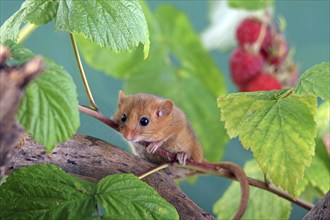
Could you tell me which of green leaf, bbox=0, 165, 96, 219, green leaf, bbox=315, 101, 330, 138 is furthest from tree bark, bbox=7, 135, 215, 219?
green leaf, bbox=315, 101, 330, 138

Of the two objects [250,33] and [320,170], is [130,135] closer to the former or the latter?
[320,170]

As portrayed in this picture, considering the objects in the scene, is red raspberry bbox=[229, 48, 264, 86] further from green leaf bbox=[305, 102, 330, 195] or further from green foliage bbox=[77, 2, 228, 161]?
green leaf bbox=[305, 102, 330, 195]

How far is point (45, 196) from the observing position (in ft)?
2.28

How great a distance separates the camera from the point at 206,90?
5.82ft

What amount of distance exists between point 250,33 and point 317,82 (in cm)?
94

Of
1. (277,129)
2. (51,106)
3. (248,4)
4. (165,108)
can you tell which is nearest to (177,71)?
(248,4)

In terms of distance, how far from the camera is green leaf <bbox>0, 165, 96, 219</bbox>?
68 cm

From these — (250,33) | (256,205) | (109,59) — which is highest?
(250,33)

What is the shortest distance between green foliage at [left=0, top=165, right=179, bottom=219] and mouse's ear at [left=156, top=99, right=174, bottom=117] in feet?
1.67

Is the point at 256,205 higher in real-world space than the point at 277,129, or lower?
lower

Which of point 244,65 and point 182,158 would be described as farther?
point 244,65

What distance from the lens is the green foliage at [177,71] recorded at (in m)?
1.59

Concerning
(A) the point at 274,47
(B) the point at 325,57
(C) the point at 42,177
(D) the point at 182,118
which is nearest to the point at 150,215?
(C) the point at 42,177

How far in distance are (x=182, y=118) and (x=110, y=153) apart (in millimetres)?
442
